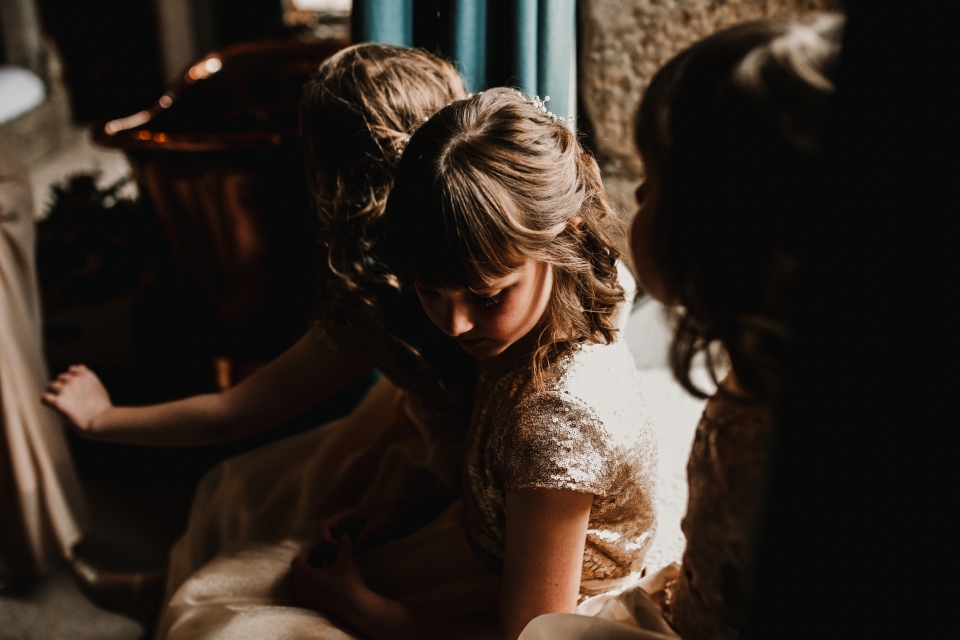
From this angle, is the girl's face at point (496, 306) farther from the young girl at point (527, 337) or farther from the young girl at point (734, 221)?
the young girl at point (734, 221)

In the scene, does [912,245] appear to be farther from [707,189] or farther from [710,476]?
[710,476]

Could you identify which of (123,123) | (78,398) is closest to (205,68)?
(123,123)

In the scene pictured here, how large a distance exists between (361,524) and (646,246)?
56cm

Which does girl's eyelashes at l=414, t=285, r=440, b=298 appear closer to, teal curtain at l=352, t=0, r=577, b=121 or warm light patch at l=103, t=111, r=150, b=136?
teal curtain at l=352, t=0, r=577, b=121

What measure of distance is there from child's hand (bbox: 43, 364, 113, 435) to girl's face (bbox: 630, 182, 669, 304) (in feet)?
2.44

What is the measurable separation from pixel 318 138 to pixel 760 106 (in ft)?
2.07

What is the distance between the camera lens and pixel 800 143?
422 mm

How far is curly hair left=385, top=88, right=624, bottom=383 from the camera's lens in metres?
0.65

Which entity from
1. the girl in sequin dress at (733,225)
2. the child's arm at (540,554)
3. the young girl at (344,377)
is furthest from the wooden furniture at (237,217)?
the girl in sequin dress at (733,225)

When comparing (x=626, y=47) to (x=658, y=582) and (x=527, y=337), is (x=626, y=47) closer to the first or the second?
(x=527, y=337)

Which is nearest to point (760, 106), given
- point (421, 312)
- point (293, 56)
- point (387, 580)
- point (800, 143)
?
point (800, 143)

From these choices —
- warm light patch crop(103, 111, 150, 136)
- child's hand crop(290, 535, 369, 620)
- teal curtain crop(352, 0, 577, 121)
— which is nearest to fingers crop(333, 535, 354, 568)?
child's hand crop(290, 535, 369, 620)

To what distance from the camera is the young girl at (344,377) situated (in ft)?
3.02

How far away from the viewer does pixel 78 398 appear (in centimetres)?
97
